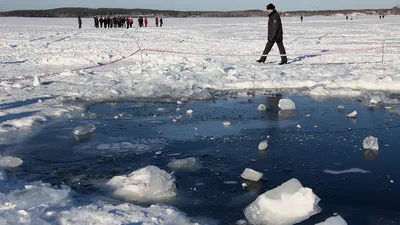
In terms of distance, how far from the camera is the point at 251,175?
14.2ft

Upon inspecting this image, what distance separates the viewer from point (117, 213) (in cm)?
340

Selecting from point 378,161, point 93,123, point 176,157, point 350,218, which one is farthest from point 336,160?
point 93,123

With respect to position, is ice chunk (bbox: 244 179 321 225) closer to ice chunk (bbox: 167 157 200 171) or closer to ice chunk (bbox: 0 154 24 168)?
ice chunk (bbox: 167 157 200 171)

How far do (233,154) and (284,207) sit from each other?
162cm

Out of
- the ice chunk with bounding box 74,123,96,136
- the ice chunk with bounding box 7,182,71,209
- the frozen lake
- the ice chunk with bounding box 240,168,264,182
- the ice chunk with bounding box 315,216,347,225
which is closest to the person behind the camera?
the ice chunk with bounding box 315,216,347,225

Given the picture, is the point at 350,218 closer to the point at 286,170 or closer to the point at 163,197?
the point at 286,170

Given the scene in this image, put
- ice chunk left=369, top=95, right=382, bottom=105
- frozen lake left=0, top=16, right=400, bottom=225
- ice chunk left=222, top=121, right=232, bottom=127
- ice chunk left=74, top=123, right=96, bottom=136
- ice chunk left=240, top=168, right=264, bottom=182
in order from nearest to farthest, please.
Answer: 1. frozen lake left=0, top=16, right=400, bottom=225
2. ice chunk left=240, top=168, right=264, bottom=182
3. ice chunk left=74, top=123, right=96, bottom=136
4. ice chunk left=222, top=121, right=232, bottom=127
5. ice chunk left=369, top=95, right=382, bottom=105

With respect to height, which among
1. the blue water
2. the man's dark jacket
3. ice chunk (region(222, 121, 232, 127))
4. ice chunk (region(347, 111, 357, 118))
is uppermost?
the man's dark jacket

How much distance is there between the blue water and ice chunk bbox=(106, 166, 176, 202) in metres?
0.12

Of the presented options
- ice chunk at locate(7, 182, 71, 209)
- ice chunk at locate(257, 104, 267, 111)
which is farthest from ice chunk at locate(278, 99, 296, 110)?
ice chunk at locate(7, 182, 71, 209)

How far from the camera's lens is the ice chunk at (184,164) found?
471cm

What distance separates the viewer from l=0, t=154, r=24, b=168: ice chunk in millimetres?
4797

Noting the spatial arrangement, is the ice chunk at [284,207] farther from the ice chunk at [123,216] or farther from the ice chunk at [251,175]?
the ice chunk at [251,175]

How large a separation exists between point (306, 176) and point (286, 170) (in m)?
0.24
